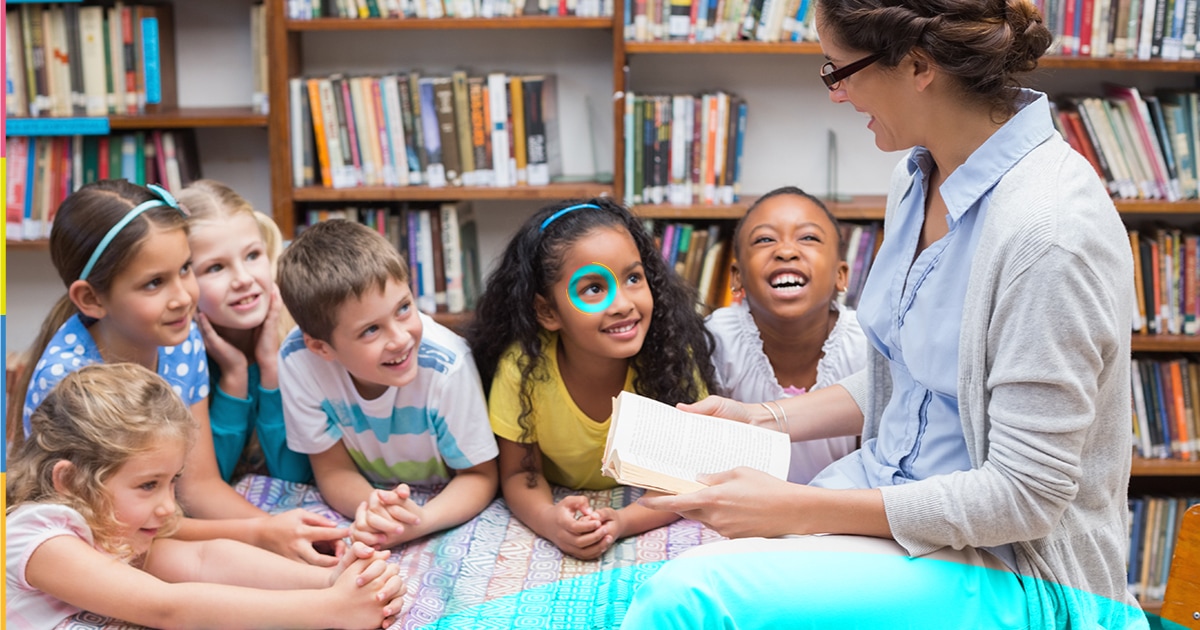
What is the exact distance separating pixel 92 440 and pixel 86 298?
35cm

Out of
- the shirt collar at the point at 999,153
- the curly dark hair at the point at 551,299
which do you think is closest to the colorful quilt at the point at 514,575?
the curly dark hair at the point at 551,299

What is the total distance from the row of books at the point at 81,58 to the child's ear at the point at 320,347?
50.0 inches

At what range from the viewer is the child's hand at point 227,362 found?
2.01m

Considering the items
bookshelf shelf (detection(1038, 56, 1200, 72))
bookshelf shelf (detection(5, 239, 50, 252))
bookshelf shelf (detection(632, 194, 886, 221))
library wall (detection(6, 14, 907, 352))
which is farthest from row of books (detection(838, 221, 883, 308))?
bookshelf shelf (detection(5, 239, 50, 252))

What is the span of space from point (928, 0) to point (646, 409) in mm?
Answer: 660

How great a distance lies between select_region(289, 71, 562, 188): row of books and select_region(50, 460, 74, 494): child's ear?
50.7 inches

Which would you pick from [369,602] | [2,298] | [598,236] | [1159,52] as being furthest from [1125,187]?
[2,298]

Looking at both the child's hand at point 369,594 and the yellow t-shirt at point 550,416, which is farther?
the yellow t-shirt at point 550,416

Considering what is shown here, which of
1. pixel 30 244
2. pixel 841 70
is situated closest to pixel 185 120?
pixel 30 244

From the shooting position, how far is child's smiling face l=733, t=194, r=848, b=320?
76.1 inches

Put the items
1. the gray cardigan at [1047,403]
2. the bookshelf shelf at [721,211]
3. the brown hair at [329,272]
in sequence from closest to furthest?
1. the gray cardigan at [1047,403]
2. the brown hair at [329,272]
3. the bookshelf shelf at [721,211]

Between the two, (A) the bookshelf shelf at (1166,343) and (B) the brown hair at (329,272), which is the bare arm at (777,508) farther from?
(A) the bookshelf shelf at (1166,343)

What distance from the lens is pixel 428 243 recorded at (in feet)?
9.13

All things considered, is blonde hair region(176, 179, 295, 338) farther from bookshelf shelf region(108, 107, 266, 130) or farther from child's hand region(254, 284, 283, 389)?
bookshelf shelf region(108, 107, 266, 130)
